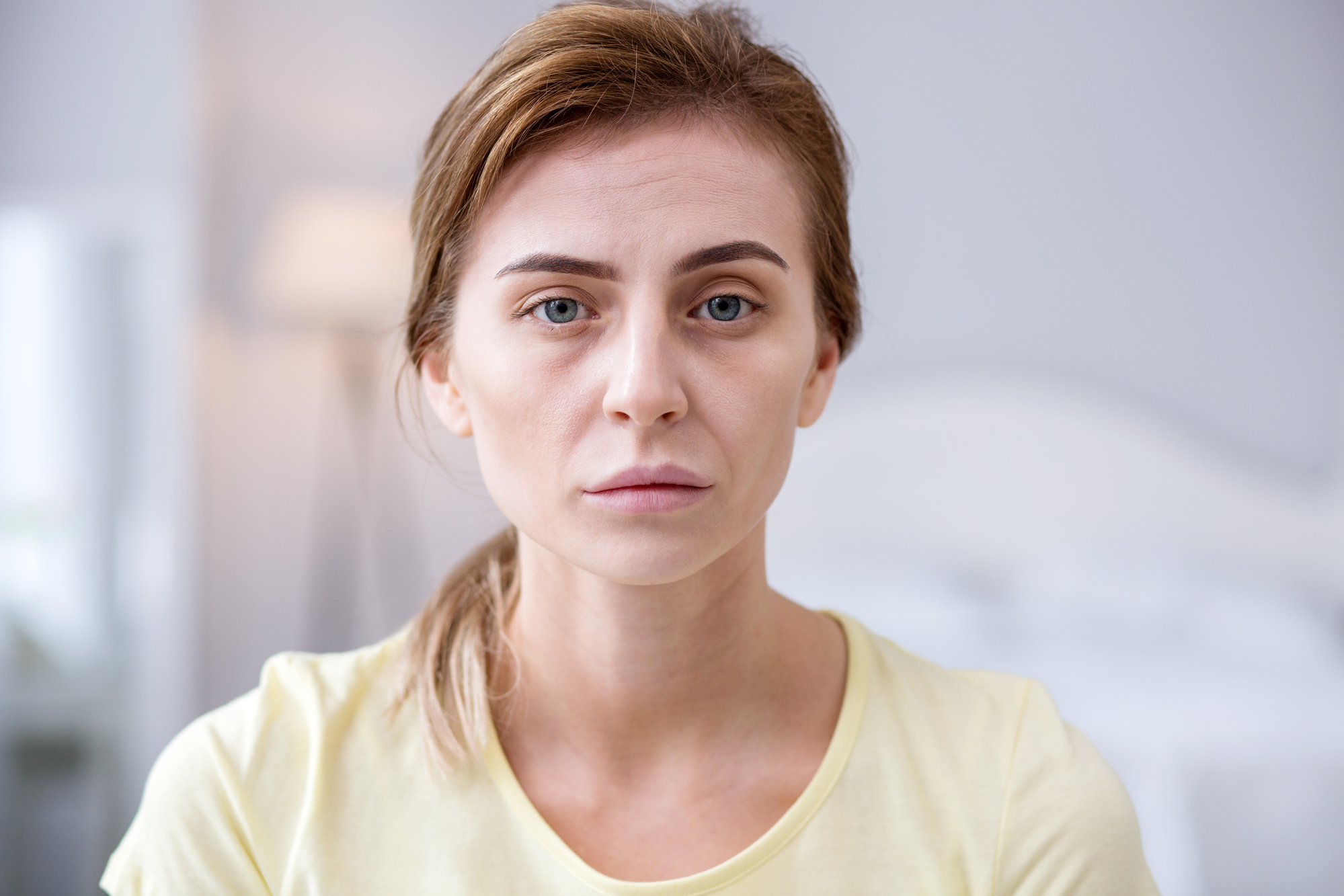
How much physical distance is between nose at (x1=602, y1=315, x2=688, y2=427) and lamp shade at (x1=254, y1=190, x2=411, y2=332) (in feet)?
6.86

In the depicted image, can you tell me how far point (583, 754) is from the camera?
94 cm

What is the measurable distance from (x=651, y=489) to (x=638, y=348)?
0.35 feet

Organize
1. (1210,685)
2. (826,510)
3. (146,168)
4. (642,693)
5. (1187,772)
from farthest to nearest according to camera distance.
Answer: (826,510), (146,168), (1210,685), (1187,772), (642,693)

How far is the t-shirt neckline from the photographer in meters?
0.83

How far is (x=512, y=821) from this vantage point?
874 millimetres

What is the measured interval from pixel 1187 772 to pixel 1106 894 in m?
1.17

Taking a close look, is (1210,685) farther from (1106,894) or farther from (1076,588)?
(1106,894)

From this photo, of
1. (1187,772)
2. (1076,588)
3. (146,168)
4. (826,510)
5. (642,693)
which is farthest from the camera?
(826,510)

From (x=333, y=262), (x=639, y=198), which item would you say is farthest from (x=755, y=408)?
(x=333, y=262)

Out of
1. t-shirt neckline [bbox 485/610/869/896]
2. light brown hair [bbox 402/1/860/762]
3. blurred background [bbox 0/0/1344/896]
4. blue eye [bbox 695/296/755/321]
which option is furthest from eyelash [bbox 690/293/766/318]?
Answer: blurred background [bbox 0/0/1344/896]

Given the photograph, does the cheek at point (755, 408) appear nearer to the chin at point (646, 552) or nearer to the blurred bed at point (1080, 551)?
the chin at point (646, 552)

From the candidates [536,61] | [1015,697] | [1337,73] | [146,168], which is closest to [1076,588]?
[1337,73]

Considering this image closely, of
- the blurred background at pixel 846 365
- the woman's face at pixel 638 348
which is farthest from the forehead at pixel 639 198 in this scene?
the blurred background at pixel 846 365

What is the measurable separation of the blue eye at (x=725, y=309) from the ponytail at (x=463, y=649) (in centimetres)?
36
